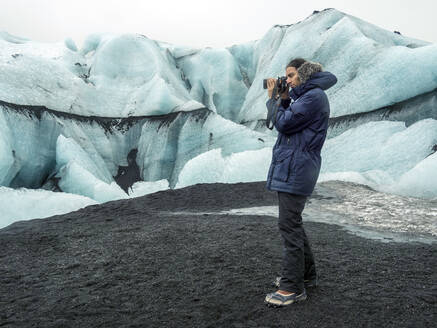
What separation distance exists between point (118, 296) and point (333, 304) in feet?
5.11

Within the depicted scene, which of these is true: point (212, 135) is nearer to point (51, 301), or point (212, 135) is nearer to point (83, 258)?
point (83, 258)

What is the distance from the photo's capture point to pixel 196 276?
11.9 feet

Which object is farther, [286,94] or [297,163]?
A: [286,94]

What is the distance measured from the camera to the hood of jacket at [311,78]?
293cm

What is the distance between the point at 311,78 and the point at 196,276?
6.09 ft

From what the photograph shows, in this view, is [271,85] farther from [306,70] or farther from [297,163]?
[297,163]

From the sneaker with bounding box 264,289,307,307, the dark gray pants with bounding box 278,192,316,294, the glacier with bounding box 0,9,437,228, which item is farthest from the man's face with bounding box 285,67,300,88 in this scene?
the glacier with bounding box 0,9,437,228

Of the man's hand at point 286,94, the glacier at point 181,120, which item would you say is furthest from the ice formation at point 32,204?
the man's hand at point 286,94

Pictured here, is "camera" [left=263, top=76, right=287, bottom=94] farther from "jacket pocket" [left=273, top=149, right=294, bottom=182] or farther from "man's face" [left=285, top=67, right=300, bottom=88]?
"jacket pocket" [left=273, top=149, right=294, bottom=182]

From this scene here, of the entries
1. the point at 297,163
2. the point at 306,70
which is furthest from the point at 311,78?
the point at 297,163

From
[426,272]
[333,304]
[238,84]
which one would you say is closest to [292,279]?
[333,304]

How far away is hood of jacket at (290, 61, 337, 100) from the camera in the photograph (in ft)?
9.61

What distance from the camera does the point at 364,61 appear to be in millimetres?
14273

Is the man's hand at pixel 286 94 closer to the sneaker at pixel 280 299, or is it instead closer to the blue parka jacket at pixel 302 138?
the blue parka jacket at pixel 302 138
